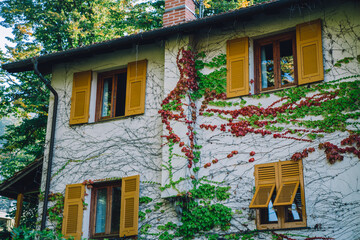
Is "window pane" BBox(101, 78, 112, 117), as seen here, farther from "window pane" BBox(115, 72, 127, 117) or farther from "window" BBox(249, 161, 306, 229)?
"window" BBox(249, 161, 306, 229)

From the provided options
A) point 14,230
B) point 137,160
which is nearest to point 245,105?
point 137,160

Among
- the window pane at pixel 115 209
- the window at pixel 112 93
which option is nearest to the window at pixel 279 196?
the window pane at pixel 115 209

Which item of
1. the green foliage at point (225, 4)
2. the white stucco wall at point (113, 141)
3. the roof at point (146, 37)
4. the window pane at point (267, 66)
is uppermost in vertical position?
the green foliage at point (225, 4)

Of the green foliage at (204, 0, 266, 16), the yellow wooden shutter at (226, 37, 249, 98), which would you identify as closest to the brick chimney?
the yellow wooden shutter at (226, 37, 249, 98)

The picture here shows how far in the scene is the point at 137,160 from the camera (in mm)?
12391

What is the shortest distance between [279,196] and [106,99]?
5.36 metres

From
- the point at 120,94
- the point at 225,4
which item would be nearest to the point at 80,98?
the point at 120,94

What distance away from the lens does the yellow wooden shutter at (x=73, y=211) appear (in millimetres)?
12381

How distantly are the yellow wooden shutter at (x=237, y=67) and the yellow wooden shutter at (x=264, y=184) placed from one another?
1704mm

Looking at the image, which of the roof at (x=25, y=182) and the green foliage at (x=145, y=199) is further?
the roof at (x=25, y=182)

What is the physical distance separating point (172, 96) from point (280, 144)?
2732 mm

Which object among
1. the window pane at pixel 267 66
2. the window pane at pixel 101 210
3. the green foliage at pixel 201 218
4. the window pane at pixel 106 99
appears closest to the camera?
the green foliage at pixel 201 218

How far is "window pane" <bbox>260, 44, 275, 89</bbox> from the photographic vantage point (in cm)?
1190

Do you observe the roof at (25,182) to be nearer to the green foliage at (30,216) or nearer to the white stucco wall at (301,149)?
the green foliage at (30,216)
